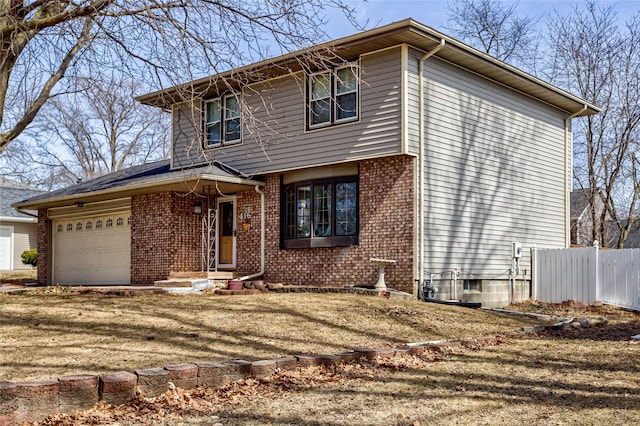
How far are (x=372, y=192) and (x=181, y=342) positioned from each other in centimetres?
737

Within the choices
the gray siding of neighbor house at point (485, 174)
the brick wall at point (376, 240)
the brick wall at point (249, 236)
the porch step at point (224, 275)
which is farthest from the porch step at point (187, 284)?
the gray siding of neighbor house at point (485, 174)

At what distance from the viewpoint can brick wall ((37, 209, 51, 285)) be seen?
70.0 feet

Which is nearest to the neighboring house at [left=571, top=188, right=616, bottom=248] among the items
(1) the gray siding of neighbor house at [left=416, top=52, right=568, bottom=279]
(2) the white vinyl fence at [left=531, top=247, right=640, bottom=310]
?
(1) the gray siding of neighbor house at [left=416, top=52, right=568, bottom=279]

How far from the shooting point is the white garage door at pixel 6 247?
1207 inches

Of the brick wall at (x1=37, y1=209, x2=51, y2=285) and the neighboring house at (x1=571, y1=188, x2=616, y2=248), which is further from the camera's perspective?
the neighboring house at (x1=571, y1=188, x2=616, y2=248)

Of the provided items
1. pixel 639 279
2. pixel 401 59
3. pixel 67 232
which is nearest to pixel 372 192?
pixel 401 59

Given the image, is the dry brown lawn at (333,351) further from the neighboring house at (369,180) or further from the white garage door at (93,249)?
the white garage door at (93,249)

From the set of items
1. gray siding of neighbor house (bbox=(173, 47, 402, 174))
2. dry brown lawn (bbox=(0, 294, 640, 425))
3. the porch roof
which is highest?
gray siding of neighbor house (bbox=(173, 47, 402, 174))

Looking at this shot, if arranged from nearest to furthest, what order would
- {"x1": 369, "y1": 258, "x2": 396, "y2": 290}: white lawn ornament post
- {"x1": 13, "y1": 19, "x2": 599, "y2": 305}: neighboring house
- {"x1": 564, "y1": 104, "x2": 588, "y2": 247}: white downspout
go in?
1. {"x1": 369, "y1": 258, "x2": 396, "y2": 290}: white lawn ornament post
2. {"x1": 13, "y1": 19, "x2": 599, "y2": 305}: neighboring house
3. {"x1": 564, "y1": 104, "x2": 588, "y2": 247}: white downspout

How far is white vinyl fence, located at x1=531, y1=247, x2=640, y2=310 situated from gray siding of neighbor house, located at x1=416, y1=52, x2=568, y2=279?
45 centimetres

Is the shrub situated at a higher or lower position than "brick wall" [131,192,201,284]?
lower

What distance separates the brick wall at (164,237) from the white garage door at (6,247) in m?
16.2

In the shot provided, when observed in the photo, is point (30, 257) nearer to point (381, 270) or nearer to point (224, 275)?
point (224, 275)

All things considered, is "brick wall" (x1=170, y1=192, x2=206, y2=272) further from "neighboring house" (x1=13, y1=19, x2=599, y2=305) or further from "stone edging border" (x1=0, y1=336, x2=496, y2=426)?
"stone edging border" (x1=0, y1=336, x2=496, y2=426)
